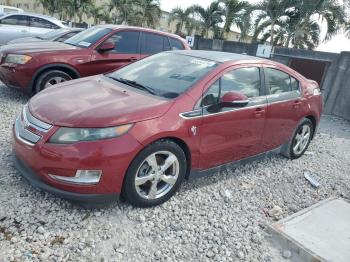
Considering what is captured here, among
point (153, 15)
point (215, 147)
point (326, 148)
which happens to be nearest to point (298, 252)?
point (215, 147)

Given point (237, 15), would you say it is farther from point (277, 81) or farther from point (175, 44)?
point (277, 81)

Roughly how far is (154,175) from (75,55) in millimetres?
3842

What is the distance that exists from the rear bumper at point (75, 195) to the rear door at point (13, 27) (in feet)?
31.6

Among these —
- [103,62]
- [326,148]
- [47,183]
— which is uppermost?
[103,62]

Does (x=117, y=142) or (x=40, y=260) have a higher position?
(x=117, y=142)

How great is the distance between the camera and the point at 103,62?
6.49 meters

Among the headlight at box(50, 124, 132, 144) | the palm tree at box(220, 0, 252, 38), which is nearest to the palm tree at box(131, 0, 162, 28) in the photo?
the palm tree at box(220, 0, 252, 38)

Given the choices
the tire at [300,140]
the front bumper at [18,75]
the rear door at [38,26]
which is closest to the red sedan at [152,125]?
the tire at [300,140]

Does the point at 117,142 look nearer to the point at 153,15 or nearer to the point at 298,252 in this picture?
the point at 298,252

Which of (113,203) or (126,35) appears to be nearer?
(113,203)

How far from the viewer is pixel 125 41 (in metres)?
6.80

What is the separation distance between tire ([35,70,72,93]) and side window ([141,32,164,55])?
1747mm

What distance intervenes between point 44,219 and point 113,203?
0.67m

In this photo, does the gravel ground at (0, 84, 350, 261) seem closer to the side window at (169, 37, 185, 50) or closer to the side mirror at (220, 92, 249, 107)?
the side mirror at (220, 92, 249, 107)
